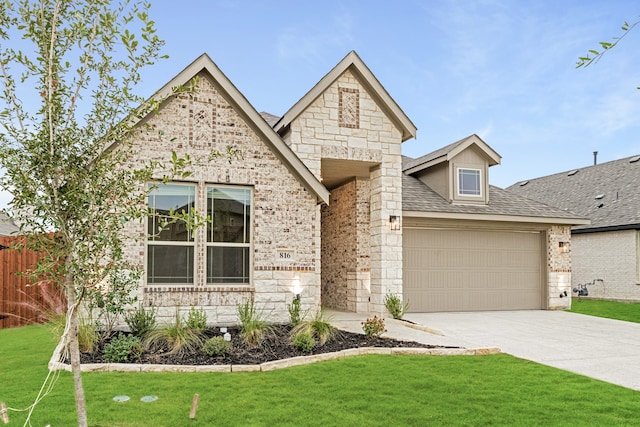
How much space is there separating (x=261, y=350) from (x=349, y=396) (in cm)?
283

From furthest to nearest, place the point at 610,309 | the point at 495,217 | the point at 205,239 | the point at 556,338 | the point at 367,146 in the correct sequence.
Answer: the point at 610,309
the point at 495,217
the point at 367,146
the point at 205,239
the point at 556,338

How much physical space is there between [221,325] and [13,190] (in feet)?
24.2

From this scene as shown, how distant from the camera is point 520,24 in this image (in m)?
15.5

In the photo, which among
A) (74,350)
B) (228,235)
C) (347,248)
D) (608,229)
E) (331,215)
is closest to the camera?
(74,350)

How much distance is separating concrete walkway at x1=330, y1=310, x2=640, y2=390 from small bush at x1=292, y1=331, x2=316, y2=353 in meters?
2.29

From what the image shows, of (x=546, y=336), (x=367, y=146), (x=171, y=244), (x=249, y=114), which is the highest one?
(x=249, y=114)

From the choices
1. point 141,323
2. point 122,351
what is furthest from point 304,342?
point 141,323

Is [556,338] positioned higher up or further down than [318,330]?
further down

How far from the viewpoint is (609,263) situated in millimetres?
21547

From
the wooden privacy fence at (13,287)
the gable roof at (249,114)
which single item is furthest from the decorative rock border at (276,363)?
the wooden privacy fence at (13,287)

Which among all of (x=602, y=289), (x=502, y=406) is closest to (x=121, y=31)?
(x=502, y=406)

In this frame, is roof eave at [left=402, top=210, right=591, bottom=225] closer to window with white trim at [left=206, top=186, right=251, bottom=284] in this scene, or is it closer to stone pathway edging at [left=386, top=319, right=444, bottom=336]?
stone pathway edging at [left=386, top=319, right=444, bottom=336]

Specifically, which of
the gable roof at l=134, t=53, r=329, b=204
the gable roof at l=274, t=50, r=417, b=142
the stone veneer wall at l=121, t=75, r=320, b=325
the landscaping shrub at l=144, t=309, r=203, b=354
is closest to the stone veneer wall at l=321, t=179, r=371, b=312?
the gable roof at l=274, t=50, r=417, b=142

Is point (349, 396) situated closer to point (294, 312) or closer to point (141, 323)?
point (141, 323)
